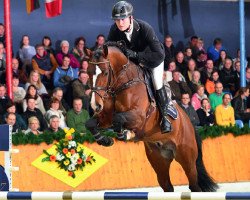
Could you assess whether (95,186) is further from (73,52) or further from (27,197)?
(27,197)

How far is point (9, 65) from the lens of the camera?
17.2m

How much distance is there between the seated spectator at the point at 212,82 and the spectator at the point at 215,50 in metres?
1.46

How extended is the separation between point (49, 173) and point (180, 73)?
545 centimetres

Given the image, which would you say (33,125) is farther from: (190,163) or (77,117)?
(190,163)

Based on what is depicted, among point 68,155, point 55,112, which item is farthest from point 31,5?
point 68,155

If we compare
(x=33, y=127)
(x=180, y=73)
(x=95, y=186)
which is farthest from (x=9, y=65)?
(x=180, y=73)

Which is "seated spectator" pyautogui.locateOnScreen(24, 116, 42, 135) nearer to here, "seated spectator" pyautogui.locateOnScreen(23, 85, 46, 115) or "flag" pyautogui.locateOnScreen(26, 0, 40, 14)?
"seated spectator" pyautogui.locateOnScreen(23, 85, 46, 115)

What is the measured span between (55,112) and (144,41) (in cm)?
554

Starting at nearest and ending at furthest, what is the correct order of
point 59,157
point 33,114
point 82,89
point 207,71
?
point 59,157, point 33,114, point 82,89, point 207,71

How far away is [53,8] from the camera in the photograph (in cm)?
1816

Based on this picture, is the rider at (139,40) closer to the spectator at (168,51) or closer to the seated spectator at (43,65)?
the seated spectator at (43,65)

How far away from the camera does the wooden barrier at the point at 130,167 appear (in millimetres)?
15938

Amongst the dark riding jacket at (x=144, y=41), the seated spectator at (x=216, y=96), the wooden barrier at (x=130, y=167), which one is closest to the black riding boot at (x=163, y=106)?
the dark riding jacket at (x=144, y=41)

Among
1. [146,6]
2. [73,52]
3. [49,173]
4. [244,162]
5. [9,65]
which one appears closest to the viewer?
[49,173]
